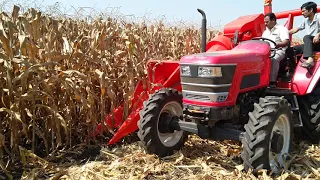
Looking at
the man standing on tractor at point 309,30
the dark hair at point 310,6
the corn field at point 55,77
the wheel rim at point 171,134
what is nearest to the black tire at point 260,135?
the wheel rim at point 171,134

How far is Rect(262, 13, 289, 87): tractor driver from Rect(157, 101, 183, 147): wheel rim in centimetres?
115

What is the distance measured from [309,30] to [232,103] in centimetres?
231

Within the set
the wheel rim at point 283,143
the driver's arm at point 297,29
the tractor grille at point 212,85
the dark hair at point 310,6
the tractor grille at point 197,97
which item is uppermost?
the dark hair at point 310,6

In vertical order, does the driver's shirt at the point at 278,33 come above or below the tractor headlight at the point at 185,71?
above

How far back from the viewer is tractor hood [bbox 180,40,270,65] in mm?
3066

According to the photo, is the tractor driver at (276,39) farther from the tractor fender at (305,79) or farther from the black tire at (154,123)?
the black tire at (154,123)

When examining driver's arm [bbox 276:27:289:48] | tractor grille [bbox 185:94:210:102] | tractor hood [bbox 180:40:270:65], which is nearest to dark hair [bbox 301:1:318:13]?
driver's arm [bbox 276:27:289:48]

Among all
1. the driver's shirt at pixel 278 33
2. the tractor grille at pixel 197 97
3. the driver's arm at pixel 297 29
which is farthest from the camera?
the driver's arm at pixel 297 29

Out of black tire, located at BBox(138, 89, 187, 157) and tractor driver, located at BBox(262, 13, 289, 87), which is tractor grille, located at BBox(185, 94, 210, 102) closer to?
black tire, located at BBox(138, 89, 187, 157)

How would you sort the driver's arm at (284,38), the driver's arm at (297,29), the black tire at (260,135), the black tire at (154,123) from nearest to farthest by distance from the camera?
the black tire at (260,135) < the black tire at (154,123) < the driver's arm at (284,38) < the driver's arm at (297,29)

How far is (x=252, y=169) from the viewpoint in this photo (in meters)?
2.95

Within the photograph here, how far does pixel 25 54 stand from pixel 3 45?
31cm

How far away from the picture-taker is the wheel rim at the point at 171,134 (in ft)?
12.3

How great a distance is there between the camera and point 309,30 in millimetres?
4711
